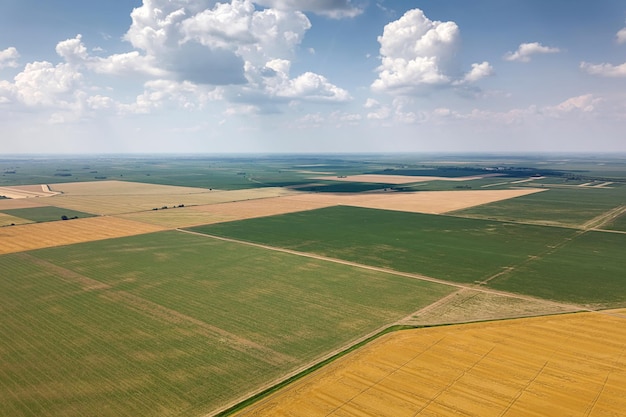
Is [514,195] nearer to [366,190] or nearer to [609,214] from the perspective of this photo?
[609,214]

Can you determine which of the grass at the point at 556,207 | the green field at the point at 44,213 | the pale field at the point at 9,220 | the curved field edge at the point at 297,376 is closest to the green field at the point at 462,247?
the grass at the point at 556,207

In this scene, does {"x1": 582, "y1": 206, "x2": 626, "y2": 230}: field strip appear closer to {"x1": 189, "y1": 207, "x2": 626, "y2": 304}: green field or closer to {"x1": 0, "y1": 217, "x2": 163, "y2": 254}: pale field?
{"x1": 189, "y1": 207, "x2": 626, "y2": 304}: green field

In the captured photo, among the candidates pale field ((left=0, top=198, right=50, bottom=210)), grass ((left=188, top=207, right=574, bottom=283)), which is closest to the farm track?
grass ((left=188, top=207, right=574, bottom=283))

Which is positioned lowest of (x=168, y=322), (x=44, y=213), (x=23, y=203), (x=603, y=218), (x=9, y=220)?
(x=168, y=322)

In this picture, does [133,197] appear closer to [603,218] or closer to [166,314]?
[166,314]

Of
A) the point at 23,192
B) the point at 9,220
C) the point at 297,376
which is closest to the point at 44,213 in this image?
the point at 9,220

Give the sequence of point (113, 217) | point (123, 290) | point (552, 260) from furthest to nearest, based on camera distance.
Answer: point (113, 217) < point (552, 260) < point (123, 290)

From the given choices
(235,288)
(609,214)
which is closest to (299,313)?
(235,288)
